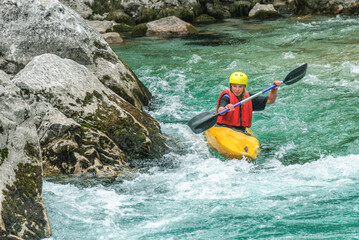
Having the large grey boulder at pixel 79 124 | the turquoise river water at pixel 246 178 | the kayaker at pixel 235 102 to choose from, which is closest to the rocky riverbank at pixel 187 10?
the turquoise river water at pixel 246 178

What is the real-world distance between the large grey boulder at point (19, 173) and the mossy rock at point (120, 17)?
16.2 m

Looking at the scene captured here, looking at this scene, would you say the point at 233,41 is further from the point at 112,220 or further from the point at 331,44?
the point at 112,220

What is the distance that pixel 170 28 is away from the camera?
16219 millimetres

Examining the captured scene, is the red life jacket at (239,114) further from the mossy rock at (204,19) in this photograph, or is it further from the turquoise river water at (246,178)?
the mossy rock at (204,19)

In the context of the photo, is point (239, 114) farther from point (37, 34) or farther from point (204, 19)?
point (204, 19)

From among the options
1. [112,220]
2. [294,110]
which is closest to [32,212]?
[112,220]

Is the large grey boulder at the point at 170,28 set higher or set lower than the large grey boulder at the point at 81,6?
lower

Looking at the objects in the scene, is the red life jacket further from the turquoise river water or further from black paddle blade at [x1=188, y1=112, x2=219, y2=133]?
the turquoise river water

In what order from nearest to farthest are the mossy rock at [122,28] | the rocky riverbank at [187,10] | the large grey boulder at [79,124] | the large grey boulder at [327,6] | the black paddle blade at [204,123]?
the large grey boulder at [79,124] → the black paddle blade at [204,123] → the large grey boulder at [327,6] → the mossy rock at [122,28] → the rocky riverbank at [187,10]

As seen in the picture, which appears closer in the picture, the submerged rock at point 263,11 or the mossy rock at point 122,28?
the mossy rock at point 122,28

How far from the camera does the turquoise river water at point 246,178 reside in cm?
383

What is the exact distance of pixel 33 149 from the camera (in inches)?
147

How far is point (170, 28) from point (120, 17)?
14.0ft

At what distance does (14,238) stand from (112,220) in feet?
3.36
